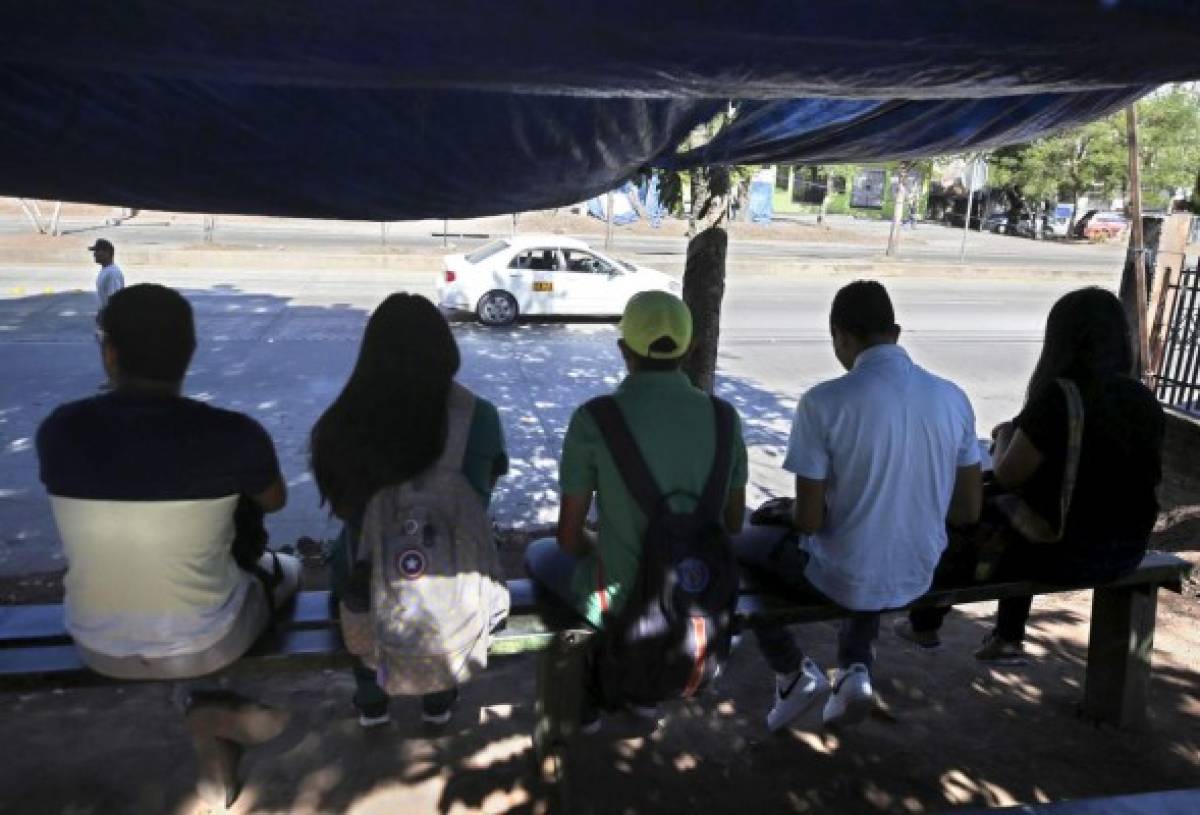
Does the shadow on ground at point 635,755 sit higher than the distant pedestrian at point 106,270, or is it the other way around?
the distant pedestrian at point 106,270

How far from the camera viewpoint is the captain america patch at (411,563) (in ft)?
7.98

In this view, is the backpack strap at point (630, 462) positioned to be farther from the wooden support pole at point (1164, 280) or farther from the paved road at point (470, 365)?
the wooden support pole at point (1164, 280)

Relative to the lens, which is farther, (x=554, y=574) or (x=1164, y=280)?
(x=1164, y=280)

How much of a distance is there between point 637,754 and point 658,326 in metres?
1.60

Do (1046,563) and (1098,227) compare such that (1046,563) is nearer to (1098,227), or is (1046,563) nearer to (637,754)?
(637,754)

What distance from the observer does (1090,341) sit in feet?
9.55

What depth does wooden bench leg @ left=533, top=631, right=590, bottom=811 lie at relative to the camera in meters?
2.82

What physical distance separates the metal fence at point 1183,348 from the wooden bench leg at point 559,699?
243 inches

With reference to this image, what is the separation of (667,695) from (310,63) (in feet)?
6.41

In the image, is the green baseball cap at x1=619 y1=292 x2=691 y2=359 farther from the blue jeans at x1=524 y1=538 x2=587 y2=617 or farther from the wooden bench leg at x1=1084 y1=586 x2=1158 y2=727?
the wooden bench leg at x1=1084 y1=586 x2=1158 y2=727

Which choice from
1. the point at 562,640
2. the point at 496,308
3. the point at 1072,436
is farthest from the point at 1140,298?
the point at 496,308

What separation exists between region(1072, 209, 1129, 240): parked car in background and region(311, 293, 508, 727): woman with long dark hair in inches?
1645

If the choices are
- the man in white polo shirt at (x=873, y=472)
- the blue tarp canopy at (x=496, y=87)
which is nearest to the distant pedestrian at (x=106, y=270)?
the blue tarp canopy at (x=496, y=87)

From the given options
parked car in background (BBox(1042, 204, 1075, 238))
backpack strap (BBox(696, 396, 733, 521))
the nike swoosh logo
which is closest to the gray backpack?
backpack strap (BBox(696, 396, 733, 521))
